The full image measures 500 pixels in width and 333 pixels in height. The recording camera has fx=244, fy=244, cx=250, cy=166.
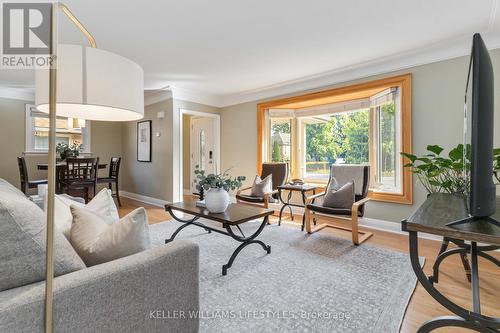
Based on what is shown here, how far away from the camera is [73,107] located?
4.27 ft

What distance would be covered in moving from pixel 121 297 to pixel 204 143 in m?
5.21

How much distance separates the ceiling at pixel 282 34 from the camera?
2.12m

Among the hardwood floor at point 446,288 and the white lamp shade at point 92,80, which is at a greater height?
the white lamp shade at point 92,80

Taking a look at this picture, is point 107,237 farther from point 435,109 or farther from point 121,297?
point 435,109

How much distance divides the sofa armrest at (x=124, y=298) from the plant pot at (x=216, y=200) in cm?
129

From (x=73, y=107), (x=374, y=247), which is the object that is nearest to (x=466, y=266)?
(x=374, y=247)

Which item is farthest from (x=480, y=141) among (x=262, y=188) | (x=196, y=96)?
(x=196, y=96)

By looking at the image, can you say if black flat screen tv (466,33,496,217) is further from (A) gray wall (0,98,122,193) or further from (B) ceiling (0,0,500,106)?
(A) gray wall (0,98,122,193)

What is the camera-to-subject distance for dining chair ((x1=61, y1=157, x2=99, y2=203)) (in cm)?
395

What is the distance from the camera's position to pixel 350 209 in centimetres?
284

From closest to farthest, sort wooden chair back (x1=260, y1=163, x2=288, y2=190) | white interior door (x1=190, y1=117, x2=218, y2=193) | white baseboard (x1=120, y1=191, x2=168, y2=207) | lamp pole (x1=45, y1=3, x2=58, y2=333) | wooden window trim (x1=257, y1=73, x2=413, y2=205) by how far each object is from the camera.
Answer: lamp pole (x1=45, y1=3, x2=58, y2=333) → wooden window trim (x1=257, y1=73, x2=413, y2=205) → wooden chair back (x1=260, y1=163, x2=288, y2=190) → white baseboard (x1=120, y1=191, x2=168, y2=207) → white interior door (x1=190, y1=117, x2=218, y2=193)

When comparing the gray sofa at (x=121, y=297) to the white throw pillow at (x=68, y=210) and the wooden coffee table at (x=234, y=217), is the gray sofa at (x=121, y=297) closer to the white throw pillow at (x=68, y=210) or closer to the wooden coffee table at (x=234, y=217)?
the white throw pillow at (x=68, y=210)

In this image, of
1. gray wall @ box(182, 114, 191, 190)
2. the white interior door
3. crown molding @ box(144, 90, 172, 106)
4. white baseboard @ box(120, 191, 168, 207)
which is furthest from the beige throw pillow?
gray wall @ box(182, 114, 191, 190)

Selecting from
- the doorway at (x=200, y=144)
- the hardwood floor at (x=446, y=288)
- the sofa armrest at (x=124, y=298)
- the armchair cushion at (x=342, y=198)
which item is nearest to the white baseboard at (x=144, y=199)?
the doorway at (x=200, y=144)
